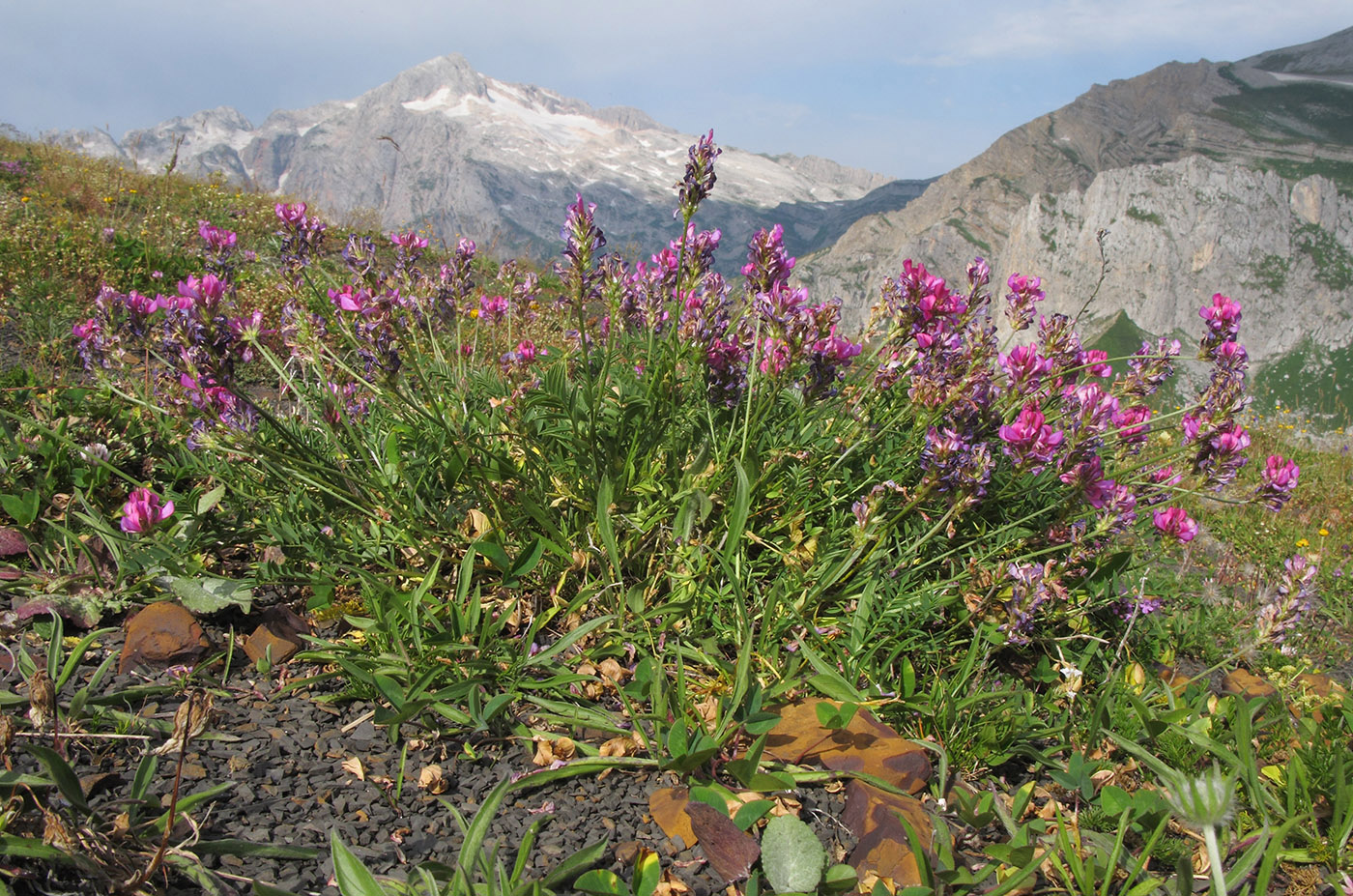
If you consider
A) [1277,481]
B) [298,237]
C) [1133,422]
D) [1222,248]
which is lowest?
[1277,481]

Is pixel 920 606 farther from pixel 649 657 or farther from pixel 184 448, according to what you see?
pixel 184 448

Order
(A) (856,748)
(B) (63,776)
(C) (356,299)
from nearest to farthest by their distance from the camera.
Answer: (B) (63,776), (A) (856,748), (C) (356,299)

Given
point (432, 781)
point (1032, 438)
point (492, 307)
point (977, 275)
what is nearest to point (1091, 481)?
point (1032, 438)

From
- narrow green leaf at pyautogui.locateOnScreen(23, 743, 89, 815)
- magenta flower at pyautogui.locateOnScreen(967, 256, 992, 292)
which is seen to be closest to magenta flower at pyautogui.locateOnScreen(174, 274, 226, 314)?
narrow green leaf at pyautogui.locateOnScreen(23, 743, 89, 815)

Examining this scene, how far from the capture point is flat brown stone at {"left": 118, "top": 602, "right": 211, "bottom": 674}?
6.31ft

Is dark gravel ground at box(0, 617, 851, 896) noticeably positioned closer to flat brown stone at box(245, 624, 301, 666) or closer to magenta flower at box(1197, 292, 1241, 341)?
flat brown stone at box(245, 624, 301, 666)

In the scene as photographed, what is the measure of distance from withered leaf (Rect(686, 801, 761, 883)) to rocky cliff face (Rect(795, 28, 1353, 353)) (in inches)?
3052

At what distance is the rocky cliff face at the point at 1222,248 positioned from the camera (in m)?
97.1

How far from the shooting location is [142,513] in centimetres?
199

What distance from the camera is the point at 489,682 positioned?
1.92 meters

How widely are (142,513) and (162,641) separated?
0.35 meters

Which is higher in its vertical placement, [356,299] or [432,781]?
[356,299]

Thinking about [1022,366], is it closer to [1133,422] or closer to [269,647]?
[1133,422]

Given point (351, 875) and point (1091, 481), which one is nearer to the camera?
point (351, 875)
